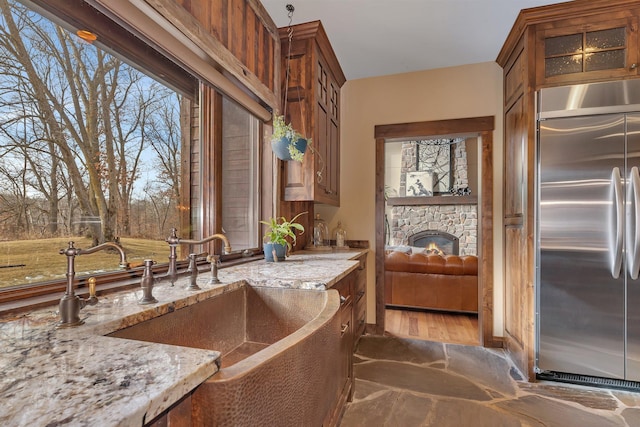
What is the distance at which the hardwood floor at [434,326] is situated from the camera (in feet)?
10.4

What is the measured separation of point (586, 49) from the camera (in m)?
2.35

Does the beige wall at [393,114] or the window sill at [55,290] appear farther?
the beige wall at [393,114]

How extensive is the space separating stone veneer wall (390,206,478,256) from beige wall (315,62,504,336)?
4.41 m

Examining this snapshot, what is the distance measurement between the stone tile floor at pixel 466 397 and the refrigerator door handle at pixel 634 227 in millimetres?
926

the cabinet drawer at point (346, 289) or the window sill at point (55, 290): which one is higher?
the window sill at point (55, 290)

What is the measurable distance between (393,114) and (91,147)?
2908 millimetres

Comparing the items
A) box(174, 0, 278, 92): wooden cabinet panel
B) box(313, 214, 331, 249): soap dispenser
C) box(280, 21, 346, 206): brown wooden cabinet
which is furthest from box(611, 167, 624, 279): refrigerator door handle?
box(174, 0, 278, 92): wooden cabinet panel

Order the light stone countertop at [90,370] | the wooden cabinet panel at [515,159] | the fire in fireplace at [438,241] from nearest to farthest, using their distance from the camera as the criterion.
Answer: the light stone countertop at [90,370], the wooden cabinet panel at [515,159], the fire in fireplace at [438,241]

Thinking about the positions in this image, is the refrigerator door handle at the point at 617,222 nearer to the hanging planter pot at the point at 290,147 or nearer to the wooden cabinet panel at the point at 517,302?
the wooden cabinet panel at the point at 517,302

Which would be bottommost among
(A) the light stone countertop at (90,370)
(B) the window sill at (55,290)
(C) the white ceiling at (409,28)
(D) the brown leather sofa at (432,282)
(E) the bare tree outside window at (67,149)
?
(D) the brown leather sofa at (432,282)

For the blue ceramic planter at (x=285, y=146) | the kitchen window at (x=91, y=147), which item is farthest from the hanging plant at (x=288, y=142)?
the kitchen window at (x=91, y=147)

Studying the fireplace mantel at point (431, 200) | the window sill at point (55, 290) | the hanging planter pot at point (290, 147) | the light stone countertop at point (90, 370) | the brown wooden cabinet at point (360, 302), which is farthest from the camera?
the fireplace mantel at point (431, 200)

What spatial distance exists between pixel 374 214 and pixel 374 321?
119 cm

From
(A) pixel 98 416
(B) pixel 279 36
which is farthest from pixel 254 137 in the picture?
(A) pixel 98 416
